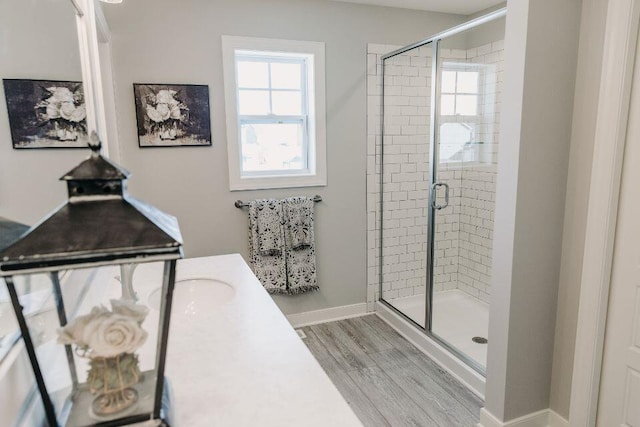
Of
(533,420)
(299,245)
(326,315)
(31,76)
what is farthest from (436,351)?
(31,76)

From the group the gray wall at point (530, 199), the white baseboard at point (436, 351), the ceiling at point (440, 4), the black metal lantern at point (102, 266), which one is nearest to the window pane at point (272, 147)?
the ceiling at point (440, 4)

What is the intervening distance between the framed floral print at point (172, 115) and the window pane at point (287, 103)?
0.56 meters

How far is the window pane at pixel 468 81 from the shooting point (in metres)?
3.41

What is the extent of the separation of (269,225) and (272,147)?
0.66 meters

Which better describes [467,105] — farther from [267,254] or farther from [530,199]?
[267,254]

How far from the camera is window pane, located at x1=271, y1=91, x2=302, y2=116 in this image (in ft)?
10.4

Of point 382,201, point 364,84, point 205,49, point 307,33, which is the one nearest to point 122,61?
point 205,49

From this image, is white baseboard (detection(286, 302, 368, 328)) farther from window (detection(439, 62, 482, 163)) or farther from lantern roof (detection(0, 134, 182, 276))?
lantern roof (detection(0, 134, 182, 276))

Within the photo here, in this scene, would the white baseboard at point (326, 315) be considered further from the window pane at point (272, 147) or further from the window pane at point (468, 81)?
the window pane at point (468, 81)

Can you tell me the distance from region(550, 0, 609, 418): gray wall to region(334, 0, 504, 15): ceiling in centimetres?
156

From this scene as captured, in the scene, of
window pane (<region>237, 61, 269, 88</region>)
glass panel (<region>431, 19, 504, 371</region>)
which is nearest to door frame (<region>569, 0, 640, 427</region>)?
glass panel (<region>431, 19, 504, 371</region>)

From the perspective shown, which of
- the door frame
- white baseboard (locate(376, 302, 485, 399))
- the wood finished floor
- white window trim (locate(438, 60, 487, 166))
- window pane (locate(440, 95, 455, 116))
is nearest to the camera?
the door frame

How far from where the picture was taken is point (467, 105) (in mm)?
3422

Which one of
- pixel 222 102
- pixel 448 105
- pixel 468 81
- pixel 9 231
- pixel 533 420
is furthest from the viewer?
pixel 468 81
